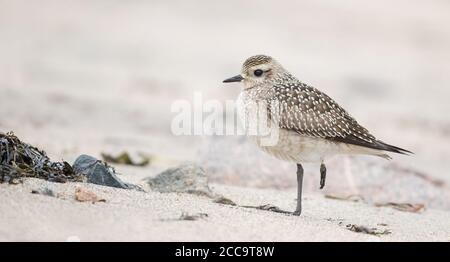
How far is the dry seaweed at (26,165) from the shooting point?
6602 millimetres

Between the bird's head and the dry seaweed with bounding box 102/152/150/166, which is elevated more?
the bird's head

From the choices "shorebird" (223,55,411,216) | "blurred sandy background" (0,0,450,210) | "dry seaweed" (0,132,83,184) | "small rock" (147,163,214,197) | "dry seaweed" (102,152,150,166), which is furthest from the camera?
"blurred sandy background" (0,0,450,210)

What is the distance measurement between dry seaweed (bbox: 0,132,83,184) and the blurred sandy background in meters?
1.50

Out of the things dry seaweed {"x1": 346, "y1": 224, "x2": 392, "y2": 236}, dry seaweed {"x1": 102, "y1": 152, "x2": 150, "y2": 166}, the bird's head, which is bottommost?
dry seaweed {"x1": 346, "y1": 224, "x2": 392, "y2": 236}

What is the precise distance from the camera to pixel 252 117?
299 inches

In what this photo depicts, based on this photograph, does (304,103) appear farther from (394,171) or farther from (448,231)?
(394,171)

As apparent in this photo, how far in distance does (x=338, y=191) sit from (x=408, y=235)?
276 centimetres

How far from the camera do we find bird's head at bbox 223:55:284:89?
8.05m

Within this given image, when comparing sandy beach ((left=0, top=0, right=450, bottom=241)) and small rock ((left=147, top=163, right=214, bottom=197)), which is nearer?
sandy beach ((left=0, top=0, right=450, bottom=241))

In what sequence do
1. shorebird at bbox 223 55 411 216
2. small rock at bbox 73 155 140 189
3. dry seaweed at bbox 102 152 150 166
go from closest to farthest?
1. small rock at bbox 73 155 140 189
2. shorebird at bbox 223 55 411 216
3. dry seaweed at bbox 102 152 150 166

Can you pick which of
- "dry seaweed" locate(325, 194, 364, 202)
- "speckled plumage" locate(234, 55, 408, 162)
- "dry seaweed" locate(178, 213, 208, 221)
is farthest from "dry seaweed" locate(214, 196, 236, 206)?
"dry seaweed" locate(325, 194, 364, 202)

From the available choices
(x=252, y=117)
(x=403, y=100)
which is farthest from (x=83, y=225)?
(x=403, y=100)

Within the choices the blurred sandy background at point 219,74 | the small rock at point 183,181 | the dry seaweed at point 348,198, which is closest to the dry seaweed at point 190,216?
the small rock at point 183,181

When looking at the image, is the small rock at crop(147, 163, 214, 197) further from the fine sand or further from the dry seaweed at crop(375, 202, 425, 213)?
the dry seaweed at crop(375, 202, 425, 213)
